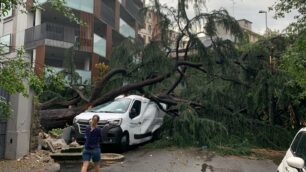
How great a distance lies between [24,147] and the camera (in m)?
13.1

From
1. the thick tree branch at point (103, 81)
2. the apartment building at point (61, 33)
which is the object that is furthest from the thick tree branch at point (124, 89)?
the apartment building at point (61, 33)

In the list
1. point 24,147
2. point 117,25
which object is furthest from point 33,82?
point 117,25

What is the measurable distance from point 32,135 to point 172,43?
683cm

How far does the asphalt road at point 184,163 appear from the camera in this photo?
11.9 m

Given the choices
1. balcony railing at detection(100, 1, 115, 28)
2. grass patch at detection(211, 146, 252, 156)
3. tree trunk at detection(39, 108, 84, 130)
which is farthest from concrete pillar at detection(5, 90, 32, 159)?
balcony railing at detection(100, 1, 115, 28)

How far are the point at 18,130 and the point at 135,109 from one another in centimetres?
451

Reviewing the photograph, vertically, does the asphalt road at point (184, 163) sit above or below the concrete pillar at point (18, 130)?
below

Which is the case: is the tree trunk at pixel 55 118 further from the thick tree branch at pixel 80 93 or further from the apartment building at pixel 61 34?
the apartment building at pixel 61 34

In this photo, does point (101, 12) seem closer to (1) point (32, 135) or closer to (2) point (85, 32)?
(2) point (85, 32)

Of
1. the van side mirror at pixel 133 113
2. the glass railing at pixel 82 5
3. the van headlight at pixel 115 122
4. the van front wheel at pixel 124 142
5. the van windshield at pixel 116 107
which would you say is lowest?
the van front wheel at pixel 124 142

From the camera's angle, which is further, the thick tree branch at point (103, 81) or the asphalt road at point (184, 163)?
the thick tree branch at point (103, 81)

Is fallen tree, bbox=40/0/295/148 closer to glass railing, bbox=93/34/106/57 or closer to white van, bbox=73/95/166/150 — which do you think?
white van, bbox=73/95/166/150

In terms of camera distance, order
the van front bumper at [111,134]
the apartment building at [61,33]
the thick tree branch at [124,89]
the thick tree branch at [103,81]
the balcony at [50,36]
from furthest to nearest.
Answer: the apartment building at [61,33]
the balcony at [50,36]
the thick tree branch at [103,81]
the thick tree branch at [124,89]
the van front bumper at [111,134]

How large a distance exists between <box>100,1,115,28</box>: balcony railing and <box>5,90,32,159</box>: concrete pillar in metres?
24.1
